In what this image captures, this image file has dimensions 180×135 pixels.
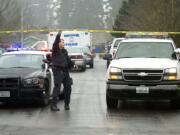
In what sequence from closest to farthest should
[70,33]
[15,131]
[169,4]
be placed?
[15,131], [70,33], [169,4]

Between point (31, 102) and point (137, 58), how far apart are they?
283cm

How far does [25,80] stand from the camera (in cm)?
1445

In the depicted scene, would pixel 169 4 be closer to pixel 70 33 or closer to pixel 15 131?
pixel 70 33

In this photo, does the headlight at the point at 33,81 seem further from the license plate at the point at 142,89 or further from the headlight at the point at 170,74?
the headlight at the point at 170,74

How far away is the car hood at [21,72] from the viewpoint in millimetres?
14562

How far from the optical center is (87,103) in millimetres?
15883

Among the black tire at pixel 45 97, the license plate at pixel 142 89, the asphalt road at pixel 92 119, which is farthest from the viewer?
the black tire at pixel 45 97

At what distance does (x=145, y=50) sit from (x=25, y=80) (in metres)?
3.13

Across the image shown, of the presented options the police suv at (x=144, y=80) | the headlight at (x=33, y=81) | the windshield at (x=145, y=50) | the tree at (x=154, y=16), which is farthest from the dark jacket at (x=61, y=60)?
the tree at (x=154, y=16)

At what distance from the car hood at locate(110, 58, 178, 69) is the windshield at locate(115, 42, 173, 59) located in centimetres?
50

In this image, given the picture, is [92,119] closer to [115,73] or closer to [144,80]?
[115,73]

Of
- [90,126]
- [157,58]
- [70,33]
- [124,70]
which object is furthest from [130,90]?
[70,33]

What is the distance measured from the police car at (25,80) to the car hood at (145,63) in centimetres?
177

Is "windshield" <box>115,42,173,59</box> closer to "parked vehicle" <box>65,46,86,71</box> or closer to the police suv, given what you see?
the police suv
